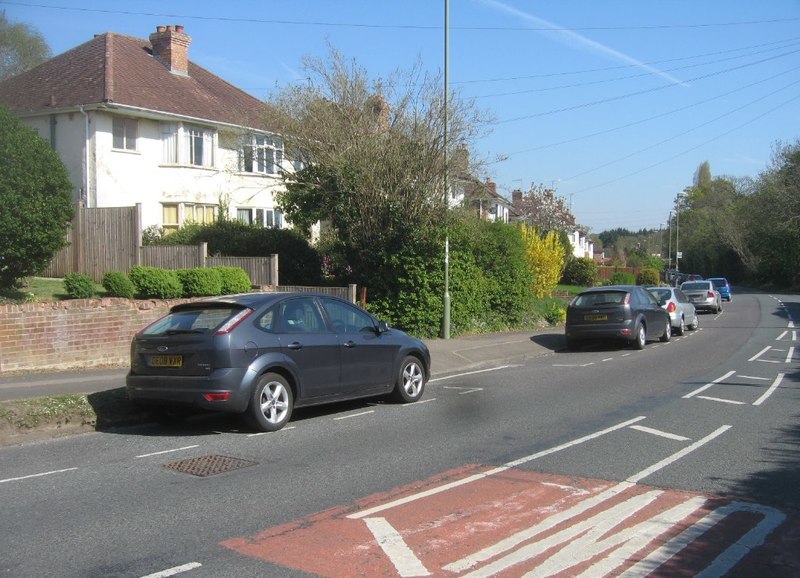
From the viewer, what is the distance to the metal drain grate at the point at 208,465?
23.7ft

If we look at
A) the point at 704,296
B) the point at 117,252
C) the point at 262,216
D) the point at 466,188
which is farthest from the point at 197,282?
the point at 704,296

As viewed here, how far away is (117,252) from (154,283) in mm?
5353

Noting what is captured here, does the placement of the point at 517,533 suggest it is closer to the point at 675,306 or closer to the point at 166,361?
the point at 166,361

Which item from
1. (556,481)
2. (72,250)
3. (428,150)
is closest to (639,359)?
(428,150)

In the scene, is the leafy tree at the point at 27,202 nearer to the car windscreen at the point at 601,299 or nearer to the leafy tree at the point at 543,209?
the car windscreen at the point at 601,299

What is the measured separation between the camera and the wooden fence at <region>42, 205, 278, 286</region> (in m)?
18.9

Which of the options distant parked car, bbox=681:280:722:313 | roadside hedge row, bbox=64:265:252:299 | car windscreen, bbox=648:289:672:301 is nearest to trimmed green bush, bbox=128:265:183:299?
roadside hedge row, bbox=64:265:252:299

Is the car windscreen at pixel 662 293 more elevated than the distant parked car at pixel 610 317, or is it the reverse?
the car windscreen at pixel 662 293

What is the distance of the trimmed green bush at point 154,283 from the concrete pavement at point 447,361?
2757mm

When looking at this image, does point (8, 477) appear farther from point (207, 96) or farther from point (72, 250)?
point (207, 96)

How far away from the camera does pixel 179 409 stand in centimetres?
949

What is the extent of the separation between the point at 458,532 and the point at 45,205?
1206 cm

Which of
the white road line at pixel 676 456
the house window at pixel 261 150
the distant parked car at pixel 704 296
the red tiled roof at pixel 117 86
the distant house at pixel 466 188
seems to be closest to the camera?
the white road line at pixel 676 456

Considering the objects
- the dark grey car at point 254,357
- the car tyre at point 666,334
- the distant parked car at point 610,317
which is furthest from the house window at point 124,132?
the dark grey car at point 254,357
